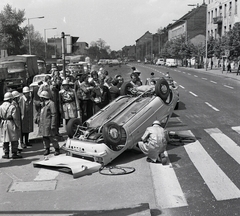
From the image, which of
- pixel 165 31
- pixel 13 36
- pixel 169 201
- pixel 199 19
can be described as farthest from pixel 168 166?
pixel 165 31

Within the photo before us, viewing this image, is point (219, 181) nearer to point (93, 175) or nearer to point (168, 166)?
point (168, 166)

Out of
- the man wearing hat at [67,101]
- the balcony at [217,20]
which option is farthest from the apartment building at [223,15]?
the man wearing hat at [67,101]

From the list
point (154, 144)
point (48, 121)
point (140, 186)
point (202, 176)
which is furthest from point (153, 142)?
point (48, 121)

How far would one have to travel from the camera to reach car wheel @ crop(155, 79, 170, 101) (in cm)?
1052

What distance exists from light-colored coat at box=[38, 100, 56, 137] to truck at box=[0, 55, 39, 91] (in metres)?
21.1

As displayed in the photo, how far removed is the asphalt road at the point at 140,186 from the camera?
20.8 feet

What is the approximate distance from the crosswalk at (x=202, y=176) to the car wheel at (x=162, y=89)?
59.3 inches

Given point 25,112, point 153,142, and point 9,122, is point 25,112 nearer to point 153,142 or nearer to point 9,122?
point 9,122

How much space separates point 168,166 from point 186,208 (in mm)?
2504

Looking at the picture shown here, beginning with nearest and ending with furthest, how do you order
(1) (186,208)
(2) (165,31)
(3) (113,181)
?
(1) (186,208), (3) (113,181), (2) (165,31)

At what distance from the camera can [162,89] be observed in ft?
34.8

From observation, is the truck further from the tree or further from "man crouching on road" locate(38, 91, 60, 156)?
the tree

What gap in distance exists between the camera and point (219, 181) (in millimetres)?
7594

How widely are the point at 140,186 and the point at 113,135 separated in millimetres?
1656
